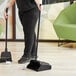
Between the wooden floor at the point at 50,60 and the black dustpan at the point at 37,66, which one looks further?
the black dustpan at the point at 37,66

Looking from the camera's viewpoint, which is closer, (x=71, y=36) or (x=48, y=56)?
Answer: (x=48, y=56)

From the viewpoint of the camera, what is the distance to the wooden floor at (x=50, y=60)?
3072 millimetres

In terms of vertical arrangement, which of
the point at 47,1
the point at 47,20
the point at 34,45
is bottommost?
the point at 34,45

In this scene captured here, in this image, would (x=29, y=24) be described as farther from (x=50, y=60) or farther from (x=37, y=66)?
(x=50, y=60)

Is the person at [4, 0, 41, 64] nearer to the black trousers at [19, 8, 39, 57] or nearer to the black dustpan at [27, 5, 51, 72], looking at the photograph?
the black trousers at [19, 8, 39, 57]

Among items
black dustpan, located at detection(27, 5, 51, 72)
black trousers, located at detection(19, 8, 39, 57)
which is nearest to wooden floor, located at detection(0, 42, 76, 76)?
black dustpan, located at detection(27, 5, 51, 72)

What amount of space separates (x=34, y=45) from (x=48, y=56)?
1.84ft

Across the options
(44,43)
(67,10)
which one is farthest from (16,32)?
(67,10)

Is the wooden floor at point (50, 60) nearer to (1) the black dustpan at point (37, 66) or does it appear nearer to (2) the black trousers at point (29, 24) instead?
(1) the black dustpan at point (37, 66)

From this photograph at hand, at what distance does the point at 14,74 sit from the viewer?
9.89ft

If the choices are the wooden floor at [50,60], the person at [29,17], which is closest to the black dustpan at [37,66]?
the wooden floor at [50,60]

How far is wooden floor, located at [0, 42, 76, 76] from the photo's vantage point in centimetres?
307

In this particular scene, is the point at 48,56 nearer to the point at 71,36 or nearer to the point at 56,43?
the point at 71,36

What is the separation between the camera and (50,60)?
375cm
